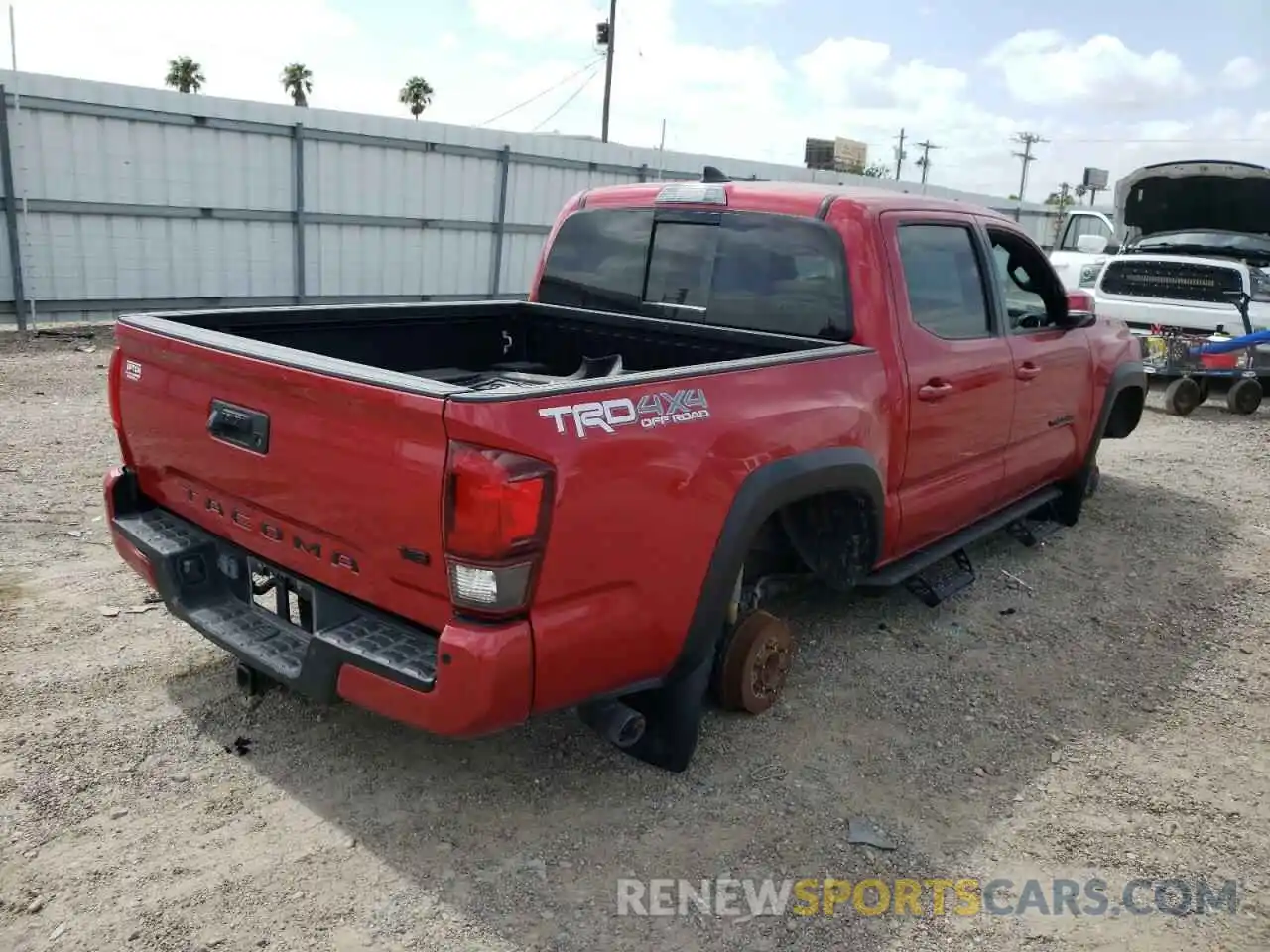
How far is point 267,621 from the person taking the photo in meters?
3.15

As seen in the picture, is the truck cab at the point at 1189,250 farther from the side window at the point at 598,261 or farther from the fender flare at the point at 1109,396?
the side window at the point at 598,261

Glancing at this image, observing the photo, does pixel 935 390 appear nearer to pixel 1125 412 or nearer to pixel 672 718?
pixel 672 718

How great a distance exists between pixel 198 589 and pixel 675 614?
156 centimetres

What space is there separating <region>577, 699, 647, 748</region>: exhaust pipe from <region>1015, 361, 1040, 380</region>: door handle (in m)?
2.70

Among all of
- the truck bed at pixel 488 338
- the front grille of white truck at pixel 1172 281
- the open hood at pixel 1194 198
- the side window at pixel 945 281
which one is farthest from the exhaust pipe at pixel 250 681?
the open hood at pixel 1194 198

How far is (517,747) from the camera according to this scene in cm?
341

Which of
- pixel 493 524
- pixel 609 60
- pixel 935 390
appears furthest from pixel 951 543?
pixel 609 60

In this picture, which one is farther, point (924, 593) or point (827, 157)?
point (827, 157)

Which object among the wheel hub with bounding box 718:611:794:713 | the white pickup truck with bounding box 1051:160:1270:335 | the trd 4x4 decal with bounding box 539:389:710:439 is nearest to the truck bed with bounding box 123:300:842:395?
the trd 4x4 decal with bounding box 539:389:710:439

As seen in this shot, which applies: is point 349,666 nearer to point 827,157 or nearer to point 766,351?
point 766,351

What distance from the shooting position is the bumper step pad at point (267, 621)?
8.86 ft

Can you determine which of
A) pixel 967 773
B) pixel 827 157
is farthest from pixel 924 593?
pixel 827 157

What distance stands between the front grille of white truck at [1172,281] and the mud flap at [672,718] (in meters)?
10.0

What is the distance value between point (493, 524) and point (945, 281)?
2636 millimetres
